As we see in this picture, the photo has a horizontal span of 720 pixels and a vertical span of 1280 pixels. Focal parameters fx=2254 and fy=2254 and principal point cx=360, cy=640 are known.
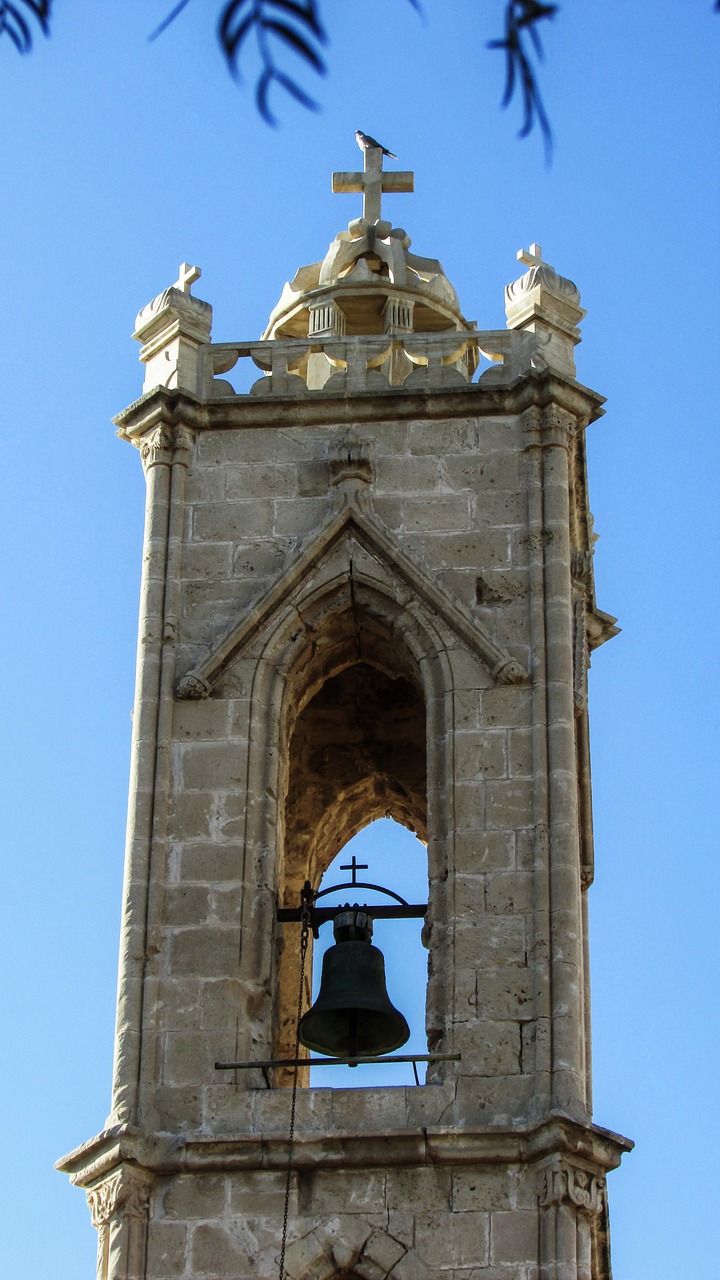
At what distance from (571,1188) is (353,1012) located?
169cm

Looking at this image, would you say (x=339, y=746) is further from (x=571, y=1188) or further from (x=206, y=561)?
(x=571, y=1188)

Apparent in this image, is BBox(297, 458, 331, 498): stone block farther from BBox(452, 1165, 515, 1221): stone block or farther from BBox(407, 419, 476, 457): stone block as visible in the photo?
BBox(452, 1165, 515, 1221): stone block

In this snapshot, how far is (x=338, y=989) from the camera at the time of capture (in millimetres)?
11844

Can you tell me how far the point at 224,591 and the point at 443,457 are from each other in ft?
5.37

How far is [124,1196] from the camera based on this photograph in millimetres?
11195

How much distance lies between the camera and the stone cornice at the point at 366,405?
14.2 m

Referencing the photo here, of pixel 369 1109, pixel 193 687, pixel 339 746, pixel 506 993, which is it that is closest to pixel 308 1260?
pixel 369 1109

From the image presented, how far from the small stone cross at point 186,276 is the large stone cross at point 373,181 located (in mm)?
1664

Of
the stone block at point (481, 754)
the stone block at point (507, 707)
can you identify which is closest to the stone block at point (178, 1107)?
the stone block at point (481, 754)

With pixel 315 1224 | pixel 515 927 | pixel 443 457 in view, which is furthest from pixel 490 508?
pixel 315 1224

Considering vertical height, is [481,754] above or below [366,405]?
below

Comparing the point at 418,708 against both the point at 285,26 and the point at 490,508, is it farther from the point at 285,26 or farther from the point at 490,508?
the point at 285,26

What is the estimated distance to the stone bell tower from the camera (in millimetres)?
11180

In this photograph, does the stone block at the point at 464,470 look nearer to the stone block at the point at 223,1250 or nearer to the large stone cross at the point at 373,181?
the large stone cross at the point at 373,181
